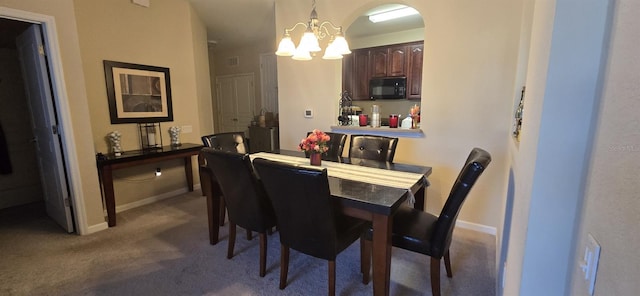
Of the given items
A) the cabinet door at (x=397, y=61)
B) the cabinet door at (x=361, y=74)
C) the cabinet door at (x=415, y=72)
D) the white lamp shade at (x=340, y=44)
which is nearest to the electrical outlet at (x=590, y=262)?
the white lamp shade at (x=340, y=44)

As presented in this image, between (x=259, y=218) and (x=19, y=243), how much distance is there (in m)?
2.45

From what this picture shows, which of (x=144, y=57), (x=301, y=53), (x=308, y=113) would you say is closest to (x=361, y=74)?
(x=308, y=113)

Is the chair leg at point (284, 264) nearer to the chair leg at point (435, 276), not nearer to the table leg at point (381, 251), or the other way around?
the table leg at point (381, 251)

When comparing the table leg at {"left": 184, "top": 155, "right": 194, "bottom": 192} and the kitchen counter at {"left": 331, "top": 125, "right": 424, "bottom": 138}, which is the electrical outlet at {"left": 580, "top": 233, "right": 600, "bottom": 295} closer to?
the kitchen counter at {"left": 331, "top": 125, "right": 424, "bottom": 138}

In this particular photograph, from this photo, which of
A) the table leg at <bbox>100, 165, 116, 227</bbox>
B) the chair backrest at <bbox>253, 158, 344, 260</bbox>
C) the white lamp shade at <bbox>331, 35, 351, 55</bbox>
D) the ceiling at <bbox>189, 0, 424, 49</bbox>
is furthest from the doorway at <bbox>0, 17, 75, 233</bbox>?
the white lamp shade at <bbox>331, 35, 351, 55</bbox>

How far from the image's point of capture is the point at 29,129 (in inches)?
139

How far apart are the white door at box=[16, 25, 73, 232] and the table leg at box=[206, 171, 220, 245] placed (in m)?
1.49

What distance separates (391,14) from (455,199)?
3450 mm

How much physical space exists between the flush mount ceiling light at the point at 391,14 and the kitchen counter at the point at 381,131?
1.91m

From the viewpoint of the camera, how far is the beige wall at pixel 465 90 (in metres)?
2.46

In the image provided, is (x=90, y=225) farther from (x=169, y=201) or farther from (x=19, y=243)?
(x=169, y=201)

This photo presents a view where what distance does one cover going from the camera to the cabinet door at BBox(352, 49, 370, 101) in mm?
5315

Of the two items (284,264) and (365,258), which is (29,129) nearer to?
(284,264)

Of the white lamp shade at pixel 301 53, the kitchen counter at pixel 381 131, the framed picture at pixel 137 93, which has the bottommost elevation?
the kitchen counter at pixel 381 131
